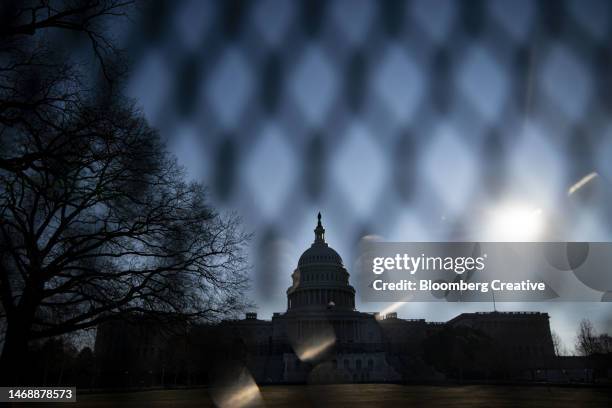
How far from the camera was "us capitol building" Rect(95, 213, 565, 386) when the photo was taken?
2278 inches

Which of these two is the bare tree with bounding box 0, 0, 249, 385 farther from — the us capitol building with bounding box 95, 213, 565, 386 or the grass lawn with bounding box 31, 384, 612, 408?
the us capitol building with bounding box 95, 213, 565, 386

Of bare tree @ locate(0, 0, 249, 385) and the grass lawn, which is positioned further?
the grass lawn

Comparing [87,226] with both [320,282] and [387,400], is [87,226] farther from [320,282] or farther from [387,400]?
[320,282]

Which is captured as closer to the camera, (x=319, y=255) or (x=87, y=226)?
(x=87, y=226)

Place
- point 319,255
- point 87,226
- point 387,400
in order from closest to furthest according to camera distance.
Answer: point 87,226
point 387,400
point 319,255

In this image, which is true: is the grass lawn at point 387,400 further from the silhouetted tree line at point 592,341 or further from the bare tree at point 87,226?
the silhouetted tree line at point 592,341

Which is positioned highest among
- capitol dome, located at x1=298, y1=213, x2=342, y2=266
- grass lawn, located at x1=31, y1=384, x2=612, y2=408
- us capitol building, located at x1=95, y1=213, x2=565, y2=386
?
capitol dome, located at x1=298, y1=213, x2=342, y2=266

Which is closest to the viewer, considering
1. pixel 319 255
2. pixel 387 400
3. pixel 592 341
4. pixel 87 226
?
pixel 87 226

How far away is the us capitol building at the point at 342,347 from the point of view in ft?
190

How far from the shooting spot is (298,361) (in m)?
79.3

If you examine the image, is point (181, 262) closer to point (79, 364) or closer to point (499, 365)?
point (79, 364)

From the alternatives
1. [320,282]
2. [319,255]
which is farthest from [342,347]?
[319,255]

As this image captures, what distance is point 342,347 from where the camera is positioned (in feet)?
283

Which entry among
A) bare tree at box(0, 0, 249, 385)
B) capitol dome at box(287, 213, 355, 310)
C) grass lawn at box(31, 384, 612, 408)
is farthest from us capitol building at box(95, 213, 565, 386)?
bare tree at box(0, 0, 249, 385)
